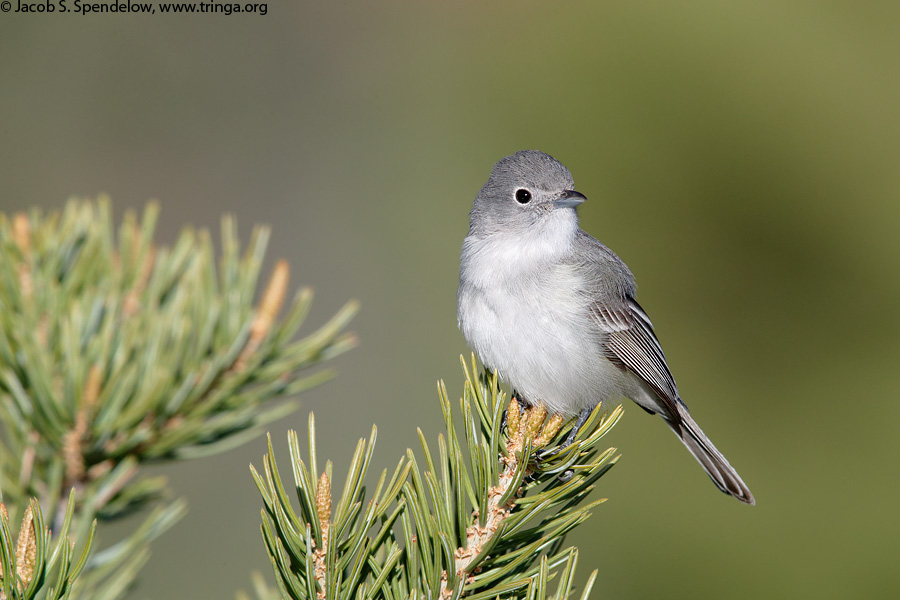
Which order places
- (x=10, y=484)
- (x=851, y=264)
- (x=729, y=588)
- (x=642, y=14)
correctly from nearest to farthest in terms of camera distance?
(x=10, y=484)
(x=729, y=588)
(x=851, y=264)
(x=642, y=14)

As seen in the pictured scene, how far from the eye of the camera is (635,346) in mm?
2939

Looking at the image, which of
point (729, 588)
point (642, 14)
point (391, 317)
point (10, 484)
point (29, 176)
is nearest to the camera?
point (10, 484)

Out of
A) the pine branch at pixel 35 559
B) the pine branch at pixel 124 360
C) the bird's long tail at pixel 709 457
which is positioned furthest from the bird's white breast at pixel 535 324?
the pine branch at pixel 35 559

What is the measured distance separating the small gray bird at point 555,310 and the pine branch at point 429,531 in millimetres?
1021

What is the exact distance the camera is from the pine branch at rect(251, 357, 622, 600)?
1.22 m

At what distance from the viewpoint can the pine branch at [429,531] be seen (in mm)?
1220

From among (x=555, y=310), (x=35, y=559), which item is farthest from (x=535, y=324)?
(x=35, y=559)

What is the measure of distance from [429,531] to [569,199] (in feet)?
5.96

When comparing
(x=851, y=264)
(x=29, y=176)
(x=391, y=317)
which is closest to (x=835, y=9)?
(x=851, y=264)

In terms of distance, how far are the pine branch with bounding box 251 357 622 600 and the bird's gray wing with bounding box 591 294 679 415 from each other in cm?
131

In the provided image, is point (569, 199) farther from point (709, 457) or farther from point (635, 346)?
point (709, 457)

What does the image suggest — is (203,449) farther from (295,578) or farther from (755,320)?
(755,320)

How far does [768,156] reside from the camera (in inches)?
131

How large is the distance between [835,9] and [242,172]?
11.8 feet
